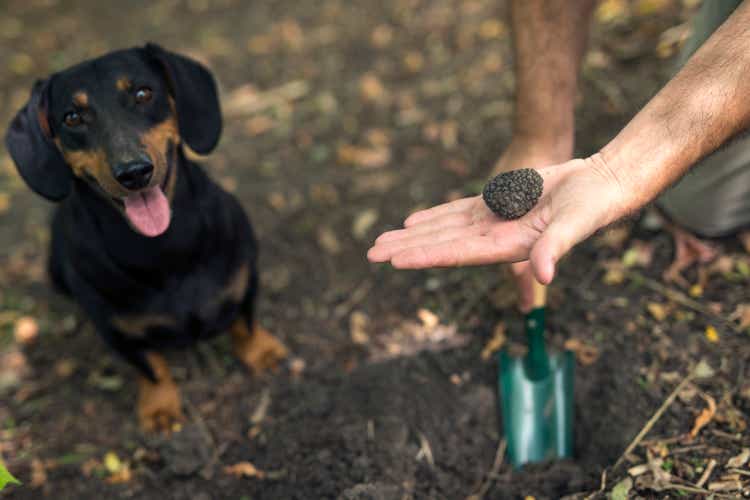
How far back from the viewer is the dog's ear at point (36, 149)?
93.4 inches

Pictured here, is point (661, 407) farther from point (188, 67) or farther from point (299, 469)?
point (188, 67)

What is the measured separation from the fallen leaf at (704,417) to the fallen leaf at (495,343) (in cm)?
82

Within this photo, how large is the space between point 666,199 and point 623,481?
1543 mm

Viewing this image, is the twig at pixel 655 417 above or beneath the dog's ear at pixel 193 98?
beneath

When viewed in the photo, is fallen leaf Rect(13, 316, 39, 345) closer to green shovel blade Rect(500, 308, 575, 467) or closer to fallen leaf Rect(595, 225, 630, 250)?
green shovel blade Rect(500, 308, 575, 467)

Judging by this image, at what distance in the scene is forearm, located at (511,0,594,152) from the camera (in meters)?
2.78

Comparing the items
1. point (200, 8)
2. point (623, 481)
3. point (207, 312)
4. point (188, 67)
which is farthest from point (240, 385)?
point (200, 8)

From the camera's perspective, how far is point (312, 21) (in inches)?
221

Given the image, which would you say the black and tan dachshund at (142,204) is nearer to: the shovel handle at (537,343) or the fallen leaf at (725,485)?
the shovel handle at (537,343)

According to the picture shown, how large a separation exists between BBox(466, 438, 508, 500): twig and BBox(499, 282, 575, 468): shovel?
0.03 meters

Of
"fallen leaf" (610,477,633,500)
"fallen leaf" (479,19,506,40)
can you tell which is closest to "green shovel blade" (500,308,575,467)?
"fallen leaf" (610,477,633,500)

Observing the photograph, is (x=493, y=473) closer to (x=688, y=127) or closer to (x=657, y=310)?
(x=657, y=310)

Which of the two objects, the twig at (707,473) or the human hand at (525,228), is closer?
the human hand at (525,228)

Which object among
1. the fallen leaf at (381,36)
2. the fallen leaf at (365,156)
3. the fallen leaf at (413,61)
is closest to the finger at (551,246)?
the fallen leaf at (365,156)
